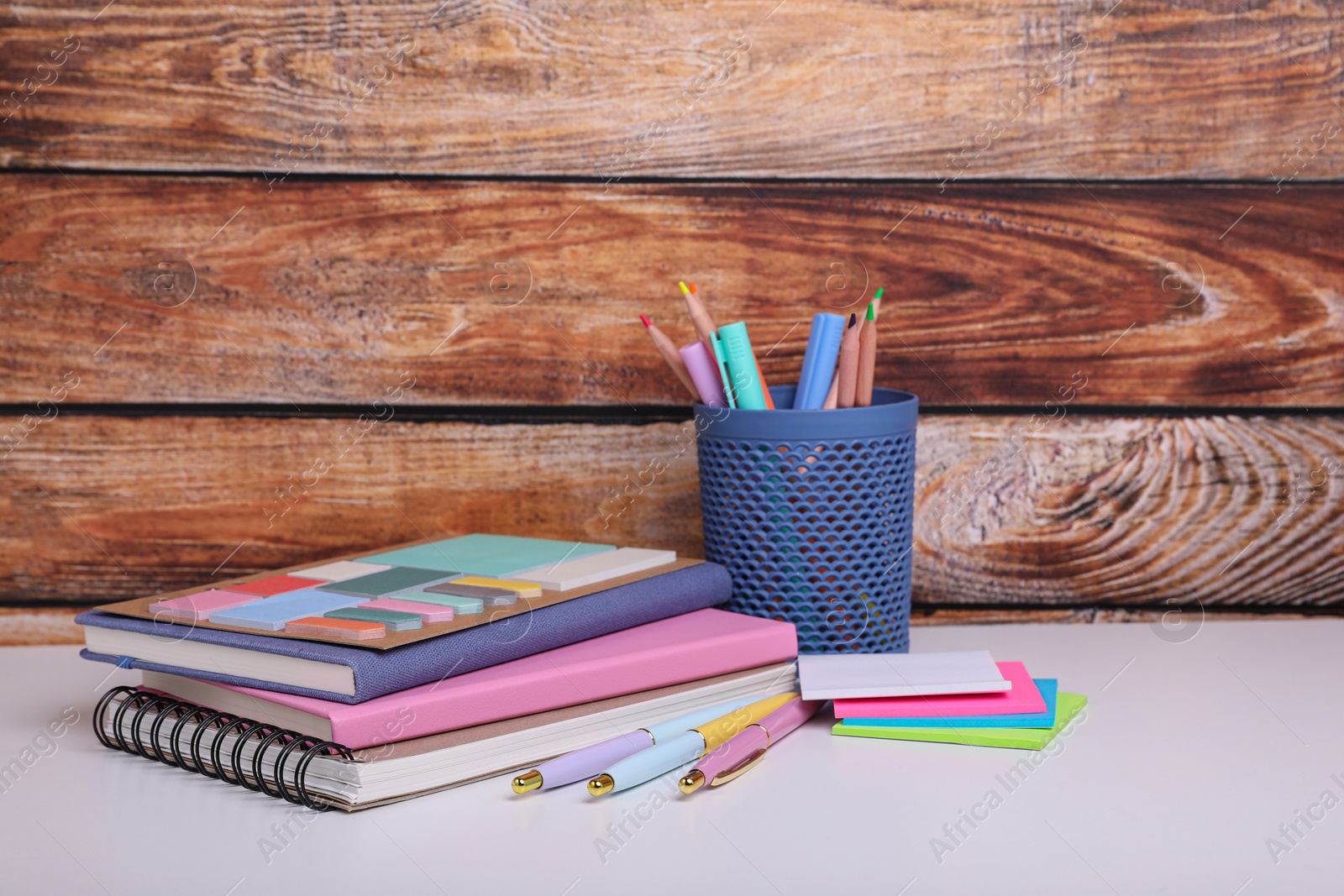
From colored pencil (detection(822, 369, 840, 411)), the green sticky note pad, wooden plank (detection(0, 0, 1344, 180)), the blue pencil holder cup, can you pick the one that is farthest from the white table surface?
wooden plank (detection(0, 0, 1344, 180))

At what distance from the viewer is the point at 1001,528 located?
0.94 meters

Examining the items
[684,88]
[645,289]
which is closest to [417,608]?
[645,289]

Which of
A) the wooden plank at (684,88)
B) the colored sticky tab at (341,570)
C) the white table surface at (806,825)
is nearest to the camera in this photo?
the white table surface at (806,825)

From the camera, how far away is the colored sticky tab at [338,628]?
1.88ft

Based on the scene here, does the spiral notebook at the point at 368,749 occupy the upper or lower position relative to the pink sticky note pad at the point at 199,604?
lower

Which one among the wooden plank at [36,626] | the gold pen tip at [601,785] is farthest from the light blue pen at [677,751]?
the wooden plank at [36,626]

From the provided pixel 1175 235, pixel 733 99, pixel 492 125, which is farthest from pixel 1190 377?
pixel 492 125

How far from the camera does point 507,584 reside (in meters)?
0.68

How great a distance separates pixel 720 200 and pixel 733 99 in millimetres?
80

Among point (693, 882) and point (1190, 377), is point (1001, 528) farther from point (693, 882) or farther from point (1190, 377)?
point (693, 882)

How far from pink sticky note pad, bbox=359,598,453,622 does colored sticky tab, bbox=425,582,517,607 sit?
0.08 feet

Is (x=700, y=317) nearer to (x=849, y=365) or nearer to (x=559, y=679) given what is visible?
(x=849, y=365)

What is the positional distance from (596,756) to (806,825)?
117 mm

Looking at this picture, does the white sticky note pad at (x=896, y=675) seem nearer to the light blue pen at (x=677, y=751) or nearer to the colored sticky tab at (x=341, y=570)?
the light blue pen at (x=677, y=751)
